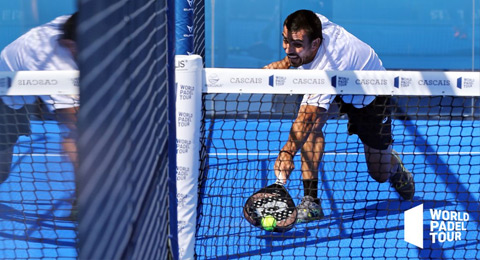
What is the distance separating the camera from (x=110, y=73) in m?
0.88

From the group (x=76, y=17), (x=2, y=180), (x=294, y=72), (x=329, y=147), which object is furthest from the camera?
(x=329, y=147)

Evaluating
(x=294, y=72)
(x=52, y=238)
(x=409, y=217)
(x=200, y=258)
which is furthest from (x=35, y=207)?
(x=409, y=217)

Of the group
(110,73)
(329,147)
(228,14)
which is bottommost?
(329,147)

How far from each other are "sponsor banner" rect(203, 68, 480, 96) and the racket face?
3.22 ft

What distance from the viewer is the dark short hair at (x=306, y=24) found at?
392 centimetres

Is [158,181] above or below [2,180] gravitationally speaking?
above

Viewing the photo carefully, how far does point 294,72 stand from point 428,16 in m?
5.83

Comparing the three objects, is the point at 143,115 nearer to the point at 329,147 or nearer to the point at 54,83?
the point at 54,83

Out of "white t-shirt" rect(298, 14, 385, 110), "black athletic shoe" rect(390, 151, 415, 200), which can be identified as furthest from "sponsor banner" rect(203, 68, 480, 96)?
"black athletic shoe" rect(390, 151, 415, 200)

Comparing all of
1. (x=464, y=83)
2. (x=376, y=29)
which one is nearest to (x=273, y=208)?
(x=464, y=83)

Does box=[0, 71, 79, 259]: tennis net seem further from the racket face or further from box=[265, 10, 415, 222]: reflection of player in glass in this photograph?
box=[265, 10, 415, 222]: reflection of player in glass

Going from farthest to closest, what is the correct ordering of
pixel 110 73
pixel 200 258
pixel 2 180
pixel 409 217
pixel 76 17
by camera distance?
pixel 2 180 < pixel 409 217 < pixel 200 258 < pixel 110 73 < pixel 76 17

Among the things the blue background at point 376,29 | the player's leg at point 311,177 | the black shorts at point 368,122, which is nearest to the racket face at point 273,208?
the player's leg at point 311,177

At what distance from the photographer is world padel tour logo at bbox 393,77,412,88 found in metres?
2.79
